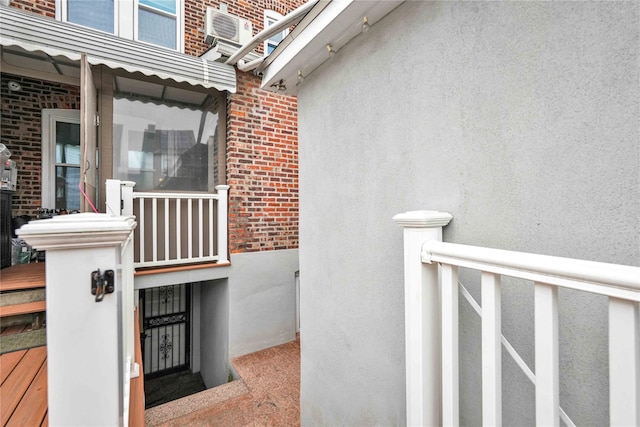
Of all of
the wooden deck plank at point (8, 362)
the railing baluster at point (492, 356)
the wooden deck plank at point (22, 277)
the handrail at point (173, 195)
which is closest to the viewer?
the railing baluster at point (492, 356)

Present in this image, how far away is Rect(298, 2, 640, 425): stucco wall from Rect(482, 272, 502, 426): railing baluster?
302 millimetres

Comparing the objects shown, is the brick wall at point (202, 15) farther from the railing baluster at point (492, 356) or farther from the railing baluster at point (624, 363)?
the railing baluster at point (624, 363)

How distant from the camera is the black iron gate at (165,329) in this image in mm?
5309

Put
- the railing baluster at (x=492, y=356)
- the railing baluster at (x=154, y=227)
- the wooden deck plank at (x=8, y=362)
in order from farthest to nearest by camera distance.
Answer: the railing baluster at (x=154, y=227)
the wooden deck plank at (x=8, y=362)
the railing baluster at (x=492, y=356)

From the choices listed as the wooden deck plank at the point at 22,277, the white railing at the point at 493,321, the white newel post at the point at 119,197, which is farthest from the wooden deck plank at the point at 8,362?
the white railing at the point at 493,321

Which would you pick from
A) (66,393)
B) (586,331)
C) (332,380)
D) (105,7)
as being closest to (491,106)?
(586,331)

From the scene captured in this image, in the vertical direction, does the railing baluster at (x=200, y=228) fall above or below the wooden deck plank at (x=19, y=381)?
above

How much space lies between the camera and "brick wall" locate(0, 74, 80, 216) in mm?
4148

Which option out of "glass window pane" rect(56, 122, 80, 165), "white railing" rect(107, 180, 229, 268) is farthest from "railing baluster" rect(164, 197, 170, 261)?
"glass window pane" rect(56, 122, 80, 165)

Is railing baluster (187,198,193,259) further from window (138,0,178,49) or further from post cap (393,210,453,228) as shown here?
post cap (393,210,453,228)

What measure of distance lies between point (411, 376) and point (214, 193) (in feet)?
12.7

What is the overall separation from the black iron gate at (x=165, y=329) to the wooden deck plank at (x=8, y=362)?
3.49 meters

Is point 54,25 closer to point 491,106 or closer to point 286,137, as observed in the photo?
point 286,137

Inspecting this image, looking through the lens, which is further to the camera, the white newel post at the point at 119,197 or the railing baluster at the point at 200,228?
the railing baluster at the point at 200,228
